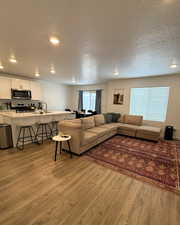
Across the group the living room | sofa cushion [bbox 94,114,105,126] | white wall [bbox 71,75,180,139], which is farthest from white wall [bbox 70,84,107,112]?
the living room

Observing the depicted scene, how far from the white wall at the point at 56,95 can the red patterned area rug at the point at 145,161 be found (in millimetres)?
4807

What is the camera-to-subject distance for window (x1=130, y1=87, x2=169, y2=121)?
15.6 feet

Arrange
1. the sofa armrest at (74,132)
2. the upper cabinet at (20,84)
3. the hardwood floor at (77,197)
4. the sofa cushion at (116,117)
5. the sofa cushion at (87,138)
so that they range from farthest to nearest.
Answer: the sofa cushion at (116,117)
the upper cabinet at (20,84)
the sofa cushion at (87,138)
the sofa armrest at (74,132)
the hardwood floor at (77,197)

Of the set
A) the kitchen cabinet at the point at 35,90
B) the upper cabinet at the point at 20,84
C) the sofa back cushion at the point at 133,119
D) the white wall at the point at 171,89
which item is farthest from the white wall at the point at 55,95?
the sofa back cushion at the point at 133,119

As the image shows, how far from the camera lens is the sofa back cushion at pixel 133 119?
5.05m

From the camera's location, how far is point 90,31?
1.76 metres

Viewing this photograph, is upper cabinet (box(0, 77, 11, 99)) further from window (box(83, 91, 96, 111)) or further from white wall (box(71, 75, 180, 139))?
white wall (box(71, 75, 180, 139))

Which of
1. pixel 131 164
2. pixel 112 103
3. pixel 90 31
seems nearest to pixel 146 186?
pixel 131 164

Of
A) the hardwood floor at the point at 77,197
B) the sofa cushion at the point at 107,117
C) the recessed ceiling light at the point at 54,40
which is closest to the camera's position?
the hardwood floor at the point at 77,197

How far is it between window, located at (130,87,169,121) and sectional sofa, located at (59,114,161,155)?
1.60 feet

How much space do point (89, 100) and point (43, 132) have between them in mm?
4499

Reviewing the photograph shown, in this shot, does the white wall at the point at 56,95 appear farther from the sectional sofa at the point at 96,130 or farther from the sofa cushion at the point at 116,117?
the sofa cushion at the point at 116,117

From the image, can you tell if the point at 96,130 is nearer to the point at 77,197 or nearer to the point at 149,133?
the point at 149,133

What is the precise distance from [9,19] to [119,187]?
3.18 metres
